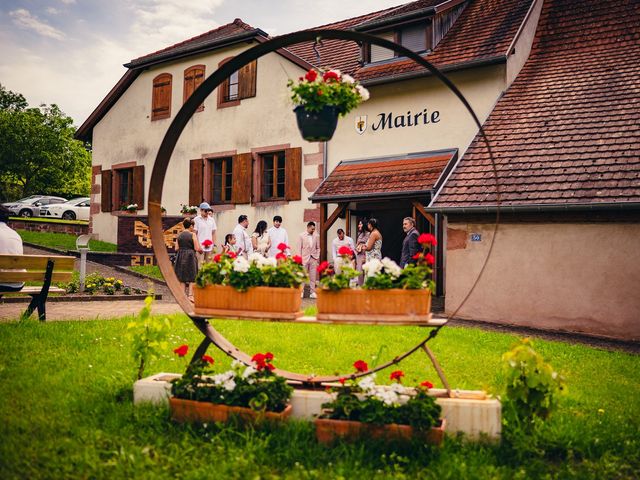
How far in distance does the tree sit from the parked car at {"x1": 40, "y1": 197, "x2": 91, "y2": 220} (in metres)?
4.41

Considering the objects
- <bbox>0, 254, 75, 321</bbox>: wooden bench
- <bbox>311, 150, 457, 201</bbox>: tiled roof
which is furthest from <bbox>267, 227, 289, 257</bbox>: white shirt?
<bbox>0, 254, 75, 321</bbox>: wooden bench

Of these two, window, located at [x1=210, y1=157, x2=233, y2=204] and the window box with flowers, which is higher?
window, located at [x1=210, y1=157, x2=233, y2=204]

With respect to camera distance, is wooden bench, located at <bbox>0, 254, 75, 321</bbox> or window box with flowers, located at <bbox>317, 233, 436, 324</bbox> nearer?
window box with flowers, located at <bbox>317, 233, 436, 324</bbox>

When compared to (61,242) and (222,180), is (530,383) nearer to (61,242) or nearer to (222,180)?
(222,180)

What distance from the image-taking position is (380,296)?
13.7ft

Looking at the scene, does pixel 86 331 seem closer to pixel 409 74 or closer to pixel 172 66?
pixel 409 74

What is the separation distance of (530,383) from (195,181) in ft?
51.1

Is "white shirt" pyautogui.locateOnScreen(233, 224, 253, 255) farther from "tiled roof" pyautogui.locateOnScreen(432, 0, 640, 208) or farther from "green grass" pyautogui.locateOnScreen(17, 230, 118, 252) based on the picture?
"green grass" pyautogui.locateOnScreen(17, 230, 118, 252)

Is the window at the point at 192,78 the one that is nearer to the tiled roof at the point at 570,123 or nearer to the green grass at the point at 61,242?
the green grass at the point at 61,242

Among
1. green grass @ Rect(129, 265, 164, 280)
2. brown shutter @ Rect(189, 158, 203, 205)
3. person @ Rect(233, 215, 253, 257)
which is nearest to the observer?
person @ Rect(233, 215, 253, 257)

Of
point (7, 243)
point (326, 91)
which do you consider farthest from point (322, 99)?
point (7, 243)

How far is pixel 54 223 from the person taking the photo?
24.6 metres

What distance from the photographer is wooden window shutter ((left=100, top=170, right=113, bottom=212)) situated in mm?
21000

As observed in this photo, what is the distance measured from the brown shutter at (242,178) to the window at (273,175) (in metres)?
0.39
